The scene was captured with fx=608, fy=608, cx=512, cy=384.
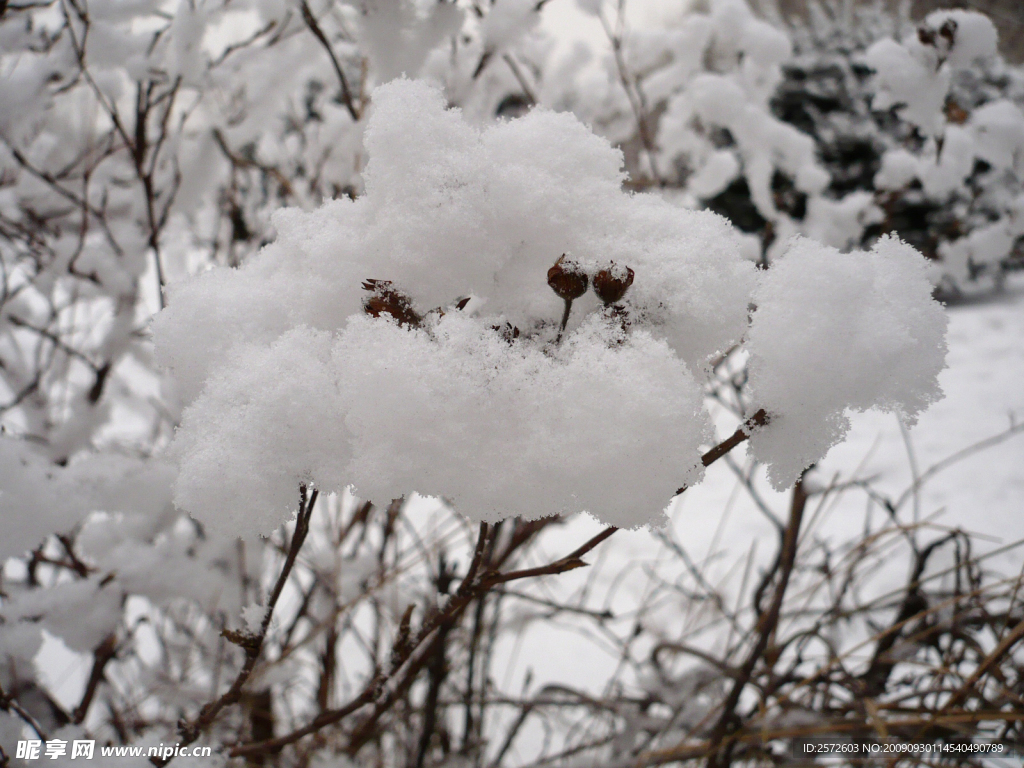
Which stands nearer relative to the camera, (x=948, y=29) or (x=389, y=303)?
(x=389, y=303)

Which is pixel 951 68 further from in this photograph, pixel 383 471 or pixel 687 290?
pixel 383 471

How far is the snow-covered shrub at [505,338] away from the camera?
51 cm

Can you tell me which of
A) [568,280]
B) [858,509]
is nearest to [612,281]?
[568,280]

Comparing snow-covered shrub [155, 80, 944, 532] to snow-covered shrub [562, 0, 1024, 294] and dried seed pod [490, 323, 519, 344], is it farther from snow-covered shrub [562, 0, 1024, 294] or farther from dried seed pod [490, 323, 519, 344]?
snow-covered shrub [562, 0, 1024, 294]

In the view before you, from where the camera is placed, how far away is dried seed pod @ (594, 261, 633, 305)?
563 mm

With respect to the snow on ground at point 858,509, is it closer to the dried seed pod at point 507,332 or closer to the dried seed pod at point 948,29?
the dried seed pod at point 948,29

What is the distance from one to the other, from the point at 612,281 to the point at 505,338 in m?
0.11

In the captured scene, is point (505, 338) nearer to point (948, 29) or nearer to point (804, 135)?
point (948, 29)

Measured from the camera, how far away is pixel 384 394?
51 centimetres

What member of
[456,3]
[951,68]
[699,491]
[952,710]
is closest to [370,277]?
[456,3]

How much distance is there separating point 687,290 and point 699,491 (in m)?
3.61

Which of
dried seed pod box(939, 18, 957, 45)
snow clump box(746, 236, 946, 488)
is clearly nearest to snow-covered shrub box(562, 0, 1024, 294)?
dried seed pod box(939, 18, 957, 45)

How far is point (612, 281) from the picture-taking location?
56 centimetres

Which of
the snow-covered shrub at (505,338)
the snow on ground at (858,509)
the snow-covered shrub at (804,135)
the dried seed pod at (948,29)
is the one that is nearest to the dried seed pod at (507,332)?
the snow-covered shrub at (505,338)
